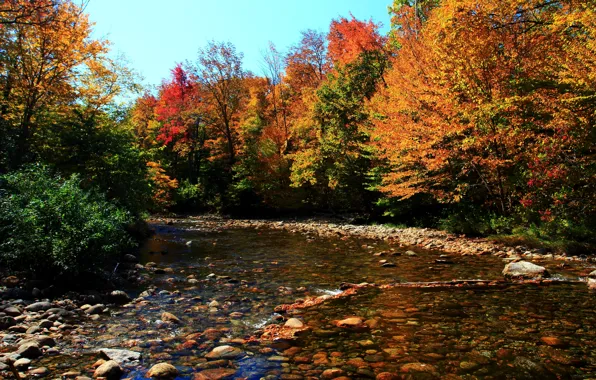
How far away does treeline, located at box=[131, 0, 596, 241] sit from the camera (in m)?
9.40

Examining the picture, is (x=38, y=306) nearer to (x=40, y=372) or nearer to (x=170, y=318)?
(x=170, y=318)

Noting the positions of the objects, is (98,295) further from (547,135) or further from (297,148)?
(297,148)

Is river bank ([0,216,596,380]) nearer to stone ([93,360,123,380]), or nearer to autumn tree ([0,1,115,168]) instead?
stone ([93,360,123,380])

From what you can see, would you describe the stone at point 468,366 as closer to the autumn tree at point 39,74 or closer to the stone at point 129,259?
the stone at point 129,259

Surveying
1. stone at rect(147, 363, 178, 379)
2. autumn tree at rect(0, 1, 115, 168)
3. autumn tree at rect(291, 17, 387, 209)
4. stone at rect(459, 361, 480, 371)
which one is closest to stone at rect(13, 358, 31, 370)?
stone at rect(147, 363, 178, 379)

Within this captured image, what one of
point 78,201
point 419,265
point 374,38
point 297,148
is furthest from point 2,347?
point 374,38

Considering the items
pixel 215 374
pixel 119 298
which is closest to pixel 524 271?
pixel 215 374

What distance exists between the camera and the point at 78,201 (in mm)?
7602

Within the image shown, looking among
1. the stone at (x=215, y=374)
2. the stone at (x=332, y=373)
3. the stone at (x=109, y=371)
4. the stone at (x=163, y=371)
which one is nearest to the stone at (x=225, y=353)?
the stone at (x=215, y=374)

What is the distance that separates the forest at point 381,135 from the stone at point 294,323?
4.21 m

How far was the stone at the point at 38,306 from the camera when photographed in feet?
18.1

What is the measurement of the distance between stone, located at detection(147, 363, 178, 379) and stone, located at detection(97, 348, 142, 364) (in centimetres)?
47

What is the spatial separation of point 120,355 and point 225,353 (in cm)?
118

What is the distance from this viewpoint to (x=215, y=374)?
11.9 feet
